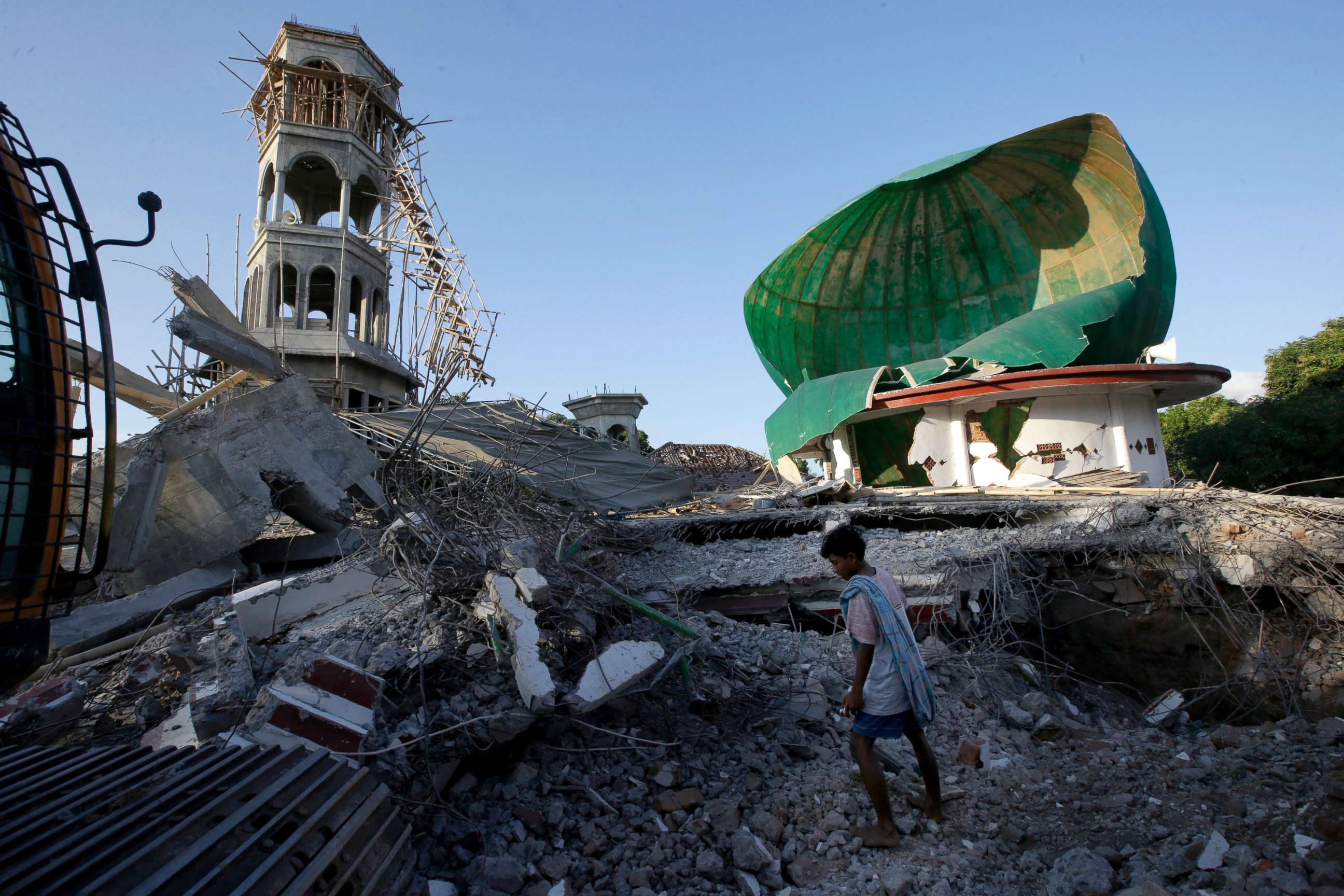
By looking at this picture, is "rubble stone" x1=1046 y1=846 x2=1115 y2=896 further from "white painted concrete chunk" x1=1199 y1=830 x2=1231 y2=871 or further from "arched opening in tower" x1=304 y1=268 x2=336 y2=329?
"arched opening in tower" x1=304 y1=268 x2=336 y2=329

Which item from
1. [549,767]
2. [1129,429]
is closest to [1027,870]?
[549,767]

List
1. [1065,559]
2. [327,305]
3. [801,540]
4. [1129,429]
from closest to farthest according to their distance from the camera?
[1065,559] → [801,540] → [1129,429] → [327,305]

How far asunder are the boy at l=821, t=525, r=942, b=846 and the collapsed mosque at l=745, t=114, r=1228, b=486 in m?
8.17

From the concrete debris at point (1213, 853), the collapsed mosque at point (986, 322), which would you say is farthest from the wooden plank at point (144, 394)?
the collapsed mosque at point (986, 322)

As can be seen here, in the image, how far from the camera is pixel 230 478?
5660mm

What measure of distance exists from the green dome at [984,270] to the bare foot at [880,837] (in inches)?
382

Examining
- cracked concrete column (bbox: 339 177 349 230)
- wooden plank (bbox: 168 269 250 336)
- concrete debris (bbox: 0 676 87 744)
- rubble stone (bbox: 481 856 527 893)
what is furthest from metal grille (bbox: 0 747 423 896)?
cracked concrete column (bbox: 339 177 349 230)

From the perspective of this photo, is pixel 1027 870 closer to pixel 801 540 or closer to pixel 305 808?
pixel 305 808

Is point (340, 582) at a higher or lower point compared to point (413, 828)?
higher

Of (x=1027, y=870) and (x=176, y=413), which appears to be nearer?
(x=1027, y=870)

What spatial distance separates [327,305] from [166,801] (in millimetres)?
21007

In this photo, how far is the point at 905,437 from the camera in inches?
525

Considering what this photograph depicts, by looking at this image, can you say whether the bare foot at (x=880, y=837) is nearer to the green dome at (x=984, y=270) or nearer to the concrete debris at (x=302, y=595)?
the concrete debris at (x=302, y=595)

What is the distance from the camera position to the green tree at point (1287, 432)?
18.1 metres
